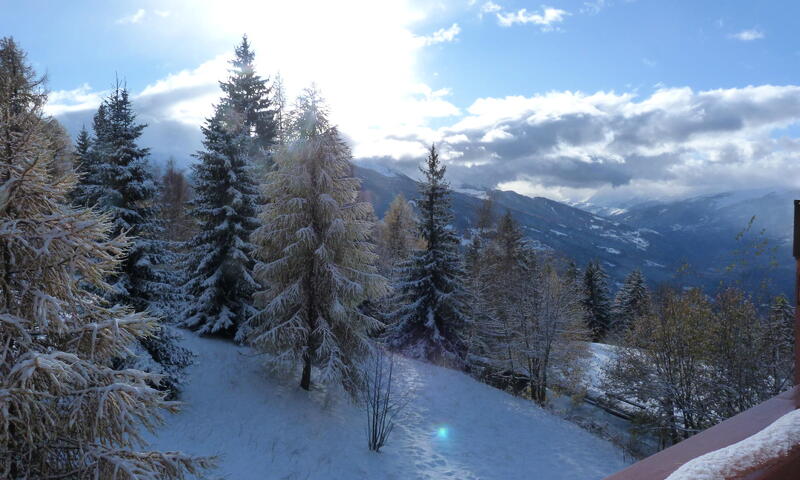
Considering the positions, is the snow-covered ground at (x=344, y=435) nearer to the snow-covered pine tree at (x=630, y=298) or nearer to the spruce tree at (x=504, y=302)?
the spruce tree at (x=504, y=302)

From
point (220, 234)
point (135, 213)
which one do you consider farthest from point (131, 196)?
point (220, 234)

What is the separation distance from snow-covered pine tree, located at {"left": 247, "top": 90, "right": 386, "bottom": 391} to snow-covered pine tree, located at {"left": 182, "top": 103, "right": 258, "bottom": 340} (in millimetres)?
1686

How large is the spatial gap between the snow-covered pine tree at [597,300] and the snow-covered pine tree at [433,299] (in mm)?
24527

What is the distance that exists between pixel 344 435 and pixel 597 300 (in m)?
36.6

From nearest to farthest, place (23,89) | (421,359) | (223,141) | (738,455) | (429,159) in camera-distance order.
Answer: (738,455) → (23,89) → (223,141) → (421,359) → (429,159)

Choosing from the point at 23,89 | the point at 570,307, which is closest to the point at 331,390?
the point at 23,89

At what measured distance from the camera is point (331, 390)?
1573 cm

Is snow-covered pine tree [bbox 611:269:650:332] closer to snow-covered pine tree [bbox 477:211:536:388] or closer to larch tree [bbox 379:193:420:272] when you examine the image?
snow-covered pine tree [bbox 477:211:536:388]

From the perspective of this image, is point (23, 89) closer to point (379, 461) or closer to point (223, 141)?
point (223, 141)

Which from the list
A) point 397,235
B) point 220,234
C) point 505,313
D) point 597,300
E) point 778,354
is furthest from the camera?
point 597,300

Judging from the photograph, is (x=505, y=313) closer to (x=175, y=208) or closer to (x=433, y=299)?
(x=433, y=299)

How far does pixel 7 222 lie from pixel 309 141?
10862 mm

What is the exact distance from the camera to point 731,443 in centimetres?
149

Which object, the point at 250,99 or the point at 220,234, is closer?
the point at 220,234
